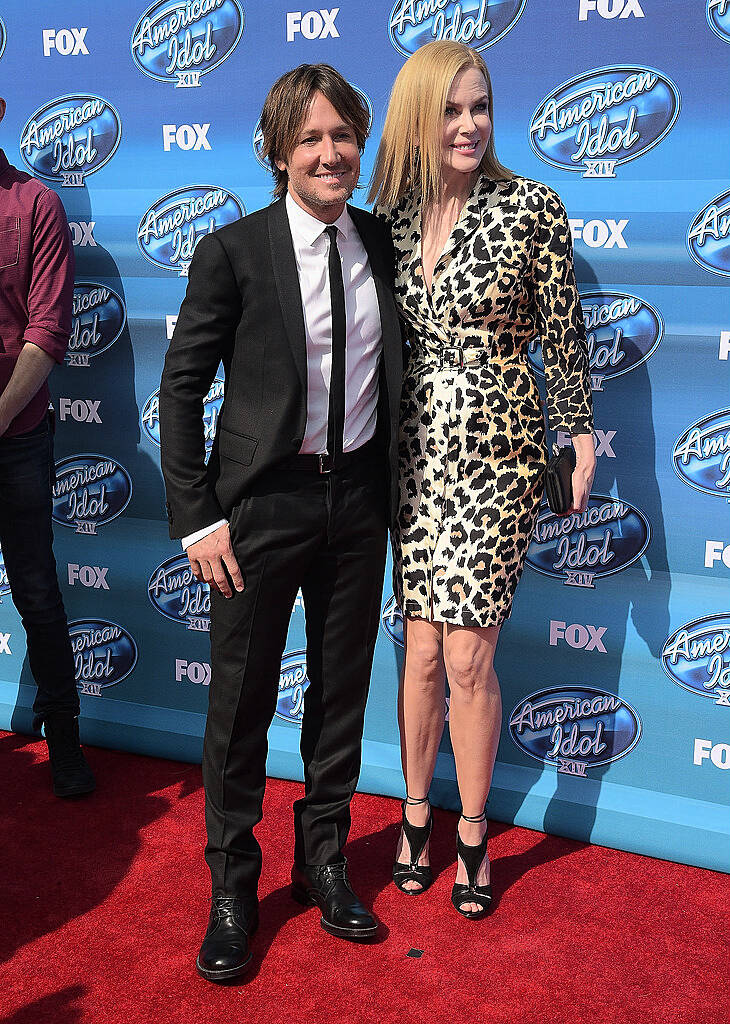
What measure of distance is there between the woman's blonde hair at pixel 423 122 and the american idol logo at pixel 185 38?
96 centimetres

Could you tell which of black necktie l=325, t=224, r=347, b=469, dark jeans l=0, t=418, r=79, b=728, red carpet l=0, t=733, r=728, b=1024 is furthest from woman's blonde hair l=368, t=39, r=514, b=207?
red carpet l=0, t=733, r=728, b=1024

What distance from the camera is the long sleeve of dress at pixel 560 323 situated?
233 centimetres

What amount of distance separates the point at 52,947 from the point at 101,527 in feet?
4.83

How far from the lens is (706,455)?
277cm

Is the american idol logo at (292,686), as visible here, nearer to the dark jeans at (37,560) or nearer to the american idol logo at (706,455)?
the dark jeans at (37,560)

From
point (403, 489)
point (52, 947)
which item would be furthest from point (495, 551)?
point (52, 947)

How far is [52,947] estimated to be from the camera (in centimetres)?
249

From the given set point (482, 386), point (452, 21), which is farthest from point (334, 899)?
point (452, 21)

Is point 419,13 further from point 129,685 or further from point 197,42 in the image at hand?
point 129,685

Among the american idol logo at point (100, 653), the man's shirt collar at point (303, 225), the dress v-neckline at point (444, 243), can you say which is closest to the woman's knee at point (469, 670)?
the dress v-neckline at point (444, 243)

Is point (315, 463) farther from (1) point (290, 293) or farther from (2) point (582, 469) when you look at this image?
(2) point (582, 469)

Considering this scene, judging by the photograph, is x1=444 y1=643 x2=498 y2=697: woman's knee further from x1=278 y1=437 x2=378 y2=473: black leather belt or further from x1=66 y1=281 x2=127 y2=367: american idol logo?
x1=66 y1=281 x2=127 y2=367: american idol logo

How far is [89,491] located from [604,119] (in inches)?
80.2

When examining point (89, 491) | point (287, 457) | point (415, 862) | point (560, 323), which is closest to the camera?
point (287, 457)
